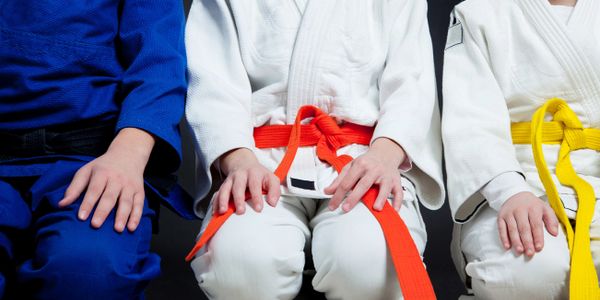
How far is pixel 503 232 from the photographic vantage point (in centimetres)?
152

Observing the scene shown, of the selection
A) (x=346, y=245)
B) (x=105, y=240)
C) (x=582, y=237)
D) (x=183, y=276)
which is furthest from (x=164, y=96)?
(x=582, y=237)

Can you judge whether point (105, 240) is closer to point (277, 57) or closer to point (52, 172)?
point (52, 172)

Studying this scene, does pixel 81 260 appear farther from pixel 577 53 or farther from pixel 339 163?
pixel 577 53

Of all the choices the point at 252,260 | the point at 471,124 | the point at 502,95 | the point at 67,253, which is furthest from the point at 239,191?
the point at 502,95

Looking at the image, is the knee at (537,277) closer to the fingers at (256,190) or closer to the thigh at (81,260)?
the fingers at (256,190)

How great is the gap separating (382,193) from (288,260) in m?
0.24

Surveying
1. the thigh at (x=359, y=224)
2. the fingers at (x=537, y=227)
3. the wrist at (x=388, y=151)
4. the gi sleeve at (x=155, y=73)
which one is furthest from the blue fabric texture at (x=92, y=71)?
the fingers at (x=537, y=227)

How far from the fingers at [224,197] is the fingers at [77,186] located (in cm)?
26

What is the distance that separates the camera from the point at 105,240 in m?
1.33

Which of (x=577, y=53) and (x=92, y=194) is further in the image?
(x=577, y=53)

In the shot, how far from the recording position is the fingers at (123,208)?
1.37 metres

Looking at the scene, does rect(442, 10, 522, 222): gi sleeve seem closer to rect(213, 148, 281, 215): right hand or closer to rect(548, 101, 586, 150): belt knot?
rect(548, 101, 586, 150): belt knot

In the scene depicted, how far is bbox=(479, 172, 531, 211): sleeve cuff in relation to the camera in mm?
1579

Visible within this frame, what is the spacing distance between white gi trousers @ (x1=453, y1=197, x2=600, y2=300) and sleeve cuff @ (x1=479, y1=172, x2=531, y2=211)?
6cm
